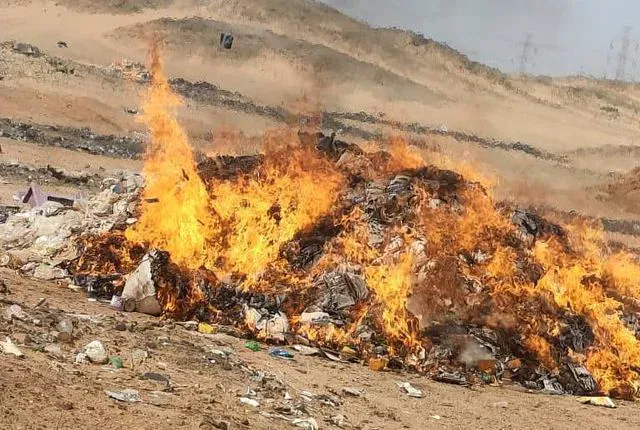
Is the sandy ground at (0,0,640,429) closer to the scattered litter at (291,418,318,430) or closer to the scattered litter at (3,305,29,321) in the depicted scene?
the scattered litter at (3,305,29,321)

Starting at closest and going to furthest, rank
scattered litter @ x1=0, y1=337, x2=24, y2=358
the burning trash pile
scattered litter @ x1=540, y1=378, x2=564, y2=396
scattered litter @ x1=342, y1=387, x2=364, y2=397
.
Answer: scattered litter @ x1=0, y1=337, x2=24, y2=358 → scattered litter @ x1=342, y1=387, x2=364, y2=397 → scattered litter @ x1=540, y1=378, x2=564, y2=396 → the burning trash pile

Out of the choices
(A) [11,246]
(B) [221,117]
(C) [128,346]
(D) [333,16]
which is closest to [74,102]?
(B) [221,117]

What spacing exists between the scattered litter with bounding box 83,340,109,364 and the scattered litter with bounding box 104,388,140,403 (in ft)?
2.38

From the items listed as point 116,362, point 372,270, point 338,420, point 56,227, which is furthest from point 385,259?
point 56,227

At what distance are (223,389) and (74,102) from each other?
23430 mm

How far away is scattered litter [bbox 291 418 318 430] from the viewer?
6.12 metres

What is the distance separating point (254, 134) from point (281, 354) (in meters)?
22.3

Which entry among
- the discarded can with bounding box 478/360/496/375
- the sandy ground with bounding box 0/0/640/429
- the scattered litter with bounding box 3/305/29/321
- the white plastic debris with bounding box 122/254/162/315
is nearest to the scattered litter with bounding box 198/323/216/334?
the sandy ground with bounding box 0/0/640/429

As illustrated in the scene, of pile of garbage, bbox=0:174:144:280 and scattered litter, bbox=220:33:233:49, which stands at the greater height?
scattered litter, bbox=220:33:233:49

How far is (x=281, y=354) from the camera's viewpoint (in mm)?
8164

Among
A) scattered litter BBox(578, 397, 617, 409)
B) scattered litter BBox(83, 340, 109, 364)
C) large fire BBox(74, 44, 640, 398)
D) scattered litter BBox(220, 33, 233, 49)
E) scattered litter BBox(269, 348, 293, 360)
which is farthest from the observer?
scattered litter BBox(220, 33, 233, 49)

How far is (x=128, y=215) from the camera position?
11039 millimetres

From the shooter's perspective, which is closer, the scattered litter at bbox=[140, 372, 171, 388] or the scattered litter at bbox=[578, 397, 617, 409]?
the scattered litter at bbox=[140, 372, 171, 388]

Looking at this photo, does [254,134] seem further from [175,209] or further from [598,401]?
[598,401]
